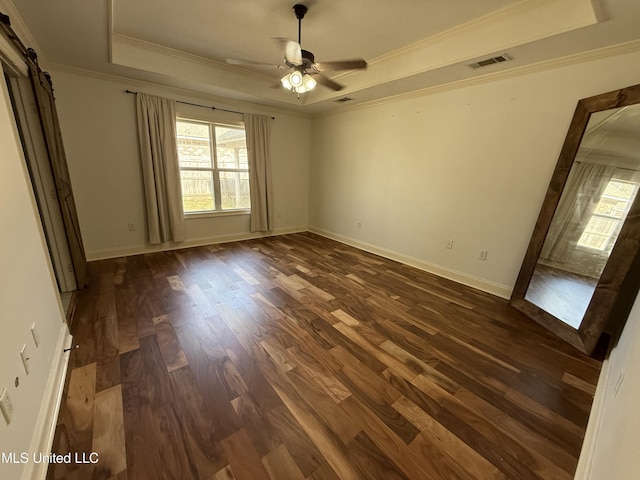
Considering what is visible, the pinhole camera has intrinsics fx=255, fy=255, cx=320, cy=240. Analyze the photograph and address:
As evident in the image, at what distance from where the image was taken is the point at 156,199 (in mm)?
3688

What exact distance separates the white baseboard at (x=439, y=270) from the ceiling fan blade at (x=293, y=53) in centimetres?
283

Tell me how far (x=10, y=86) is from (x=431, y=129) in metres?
4.08

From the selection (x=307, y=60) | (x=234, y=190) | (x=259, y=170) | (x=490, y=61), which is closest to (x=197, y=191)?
(x=234, y=190)

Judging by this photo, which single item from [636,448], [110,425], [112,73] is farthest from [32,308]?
[112,73]

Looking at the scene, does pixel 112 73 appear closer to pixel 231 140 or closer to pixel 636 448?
pixel 231 140

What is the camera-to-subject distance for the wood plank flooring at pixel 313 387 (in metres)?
1.17

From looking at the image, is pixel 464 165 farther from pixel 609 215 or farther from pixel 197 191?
pixel 197 191

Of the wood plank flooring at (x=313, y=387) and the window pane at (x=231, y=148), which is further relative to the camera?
the window pane at (x=231, y=148)

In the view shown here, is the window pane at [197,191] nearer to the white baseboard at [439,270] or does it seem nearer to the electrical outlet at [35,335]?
the white baseboard at [439,270]

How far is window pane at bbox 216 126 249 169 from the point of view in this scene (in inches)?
166

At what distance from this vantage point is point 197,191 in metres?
4.18

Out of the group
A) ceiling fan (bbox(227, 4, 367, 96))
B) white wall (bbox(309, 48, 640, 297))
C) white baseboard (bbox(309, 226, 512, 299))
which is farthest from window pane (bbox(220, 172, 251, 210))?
ceiling fan (bbox(227, 4, 367, 96))

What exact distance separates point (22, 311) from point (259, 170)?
3.73 metres

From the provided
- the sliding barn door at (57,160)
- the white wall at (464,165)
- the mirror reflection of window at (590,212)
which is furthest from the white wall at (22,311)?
the white wall at (464,165)
